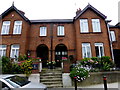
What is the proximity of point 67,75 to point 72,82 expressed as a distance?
73 centimetres

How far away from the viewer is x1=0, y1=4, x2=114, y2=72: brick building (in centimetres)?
1262

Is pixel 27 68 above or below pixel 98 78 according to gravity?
above

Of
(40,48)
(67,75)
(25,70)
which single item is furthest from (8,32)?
(67,75)

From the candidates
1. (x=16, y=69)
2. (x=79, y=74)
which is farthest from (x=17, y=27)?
(x=79, y=74)

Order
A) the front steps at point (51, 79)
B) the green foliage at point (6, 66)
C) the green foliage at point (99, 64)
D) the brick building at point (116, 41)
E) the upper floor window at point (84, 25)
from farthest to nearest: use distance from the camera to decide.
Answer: the brick building at point (116, 41) < the upper floor window at point (84, 25) < the green foliage at point (99, 64) < the green foliage at point (6, 66) < the front steps at point (51, 79)

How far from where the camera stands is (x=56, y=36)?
13773mm

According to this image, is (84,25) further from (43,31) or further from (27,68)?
(27,68)

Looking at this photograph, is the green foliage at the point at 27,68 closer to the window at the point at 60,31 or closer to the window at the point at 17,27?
the window at the point at 17,27

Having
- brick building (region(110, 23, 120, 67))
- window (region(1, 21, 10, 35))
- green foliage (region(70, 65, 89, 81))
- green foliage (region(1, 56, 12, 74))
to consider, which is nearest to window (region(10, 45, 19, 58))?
window (region(1, 21, 10, 35))

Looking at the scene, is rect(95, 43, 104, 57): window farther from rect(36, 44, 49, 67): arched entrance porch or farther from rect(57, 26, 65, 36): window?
rect(36, 44, 49, 67): arched entrance porch

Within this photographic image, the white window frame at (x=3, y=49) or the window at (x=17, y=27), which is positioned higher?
the window at (x=17, y=27)

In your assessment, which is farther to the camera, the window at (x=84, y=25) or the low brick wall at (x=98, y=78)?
the window at (x=84, y=25)

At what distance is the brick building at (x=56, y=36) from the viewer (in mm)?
12617

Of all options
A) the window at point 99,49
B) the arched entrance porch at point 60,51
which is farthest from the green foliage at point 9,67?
the window at point 99,49
